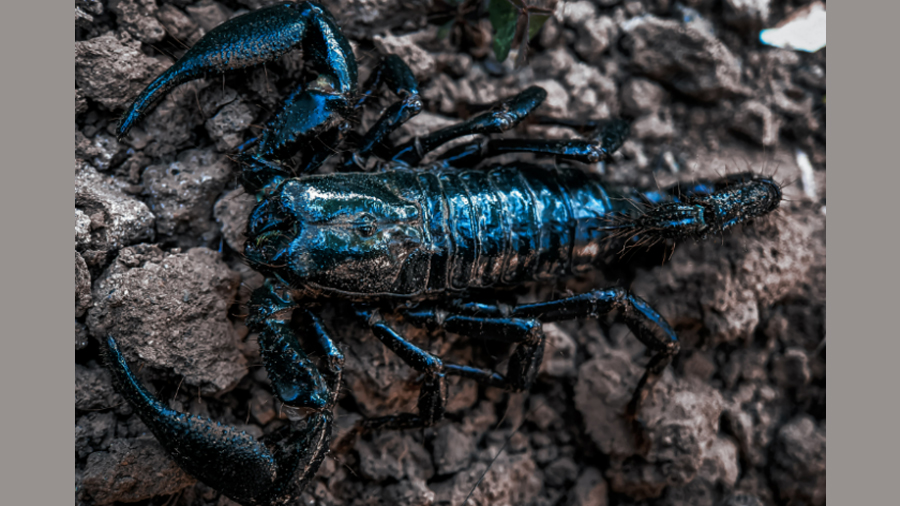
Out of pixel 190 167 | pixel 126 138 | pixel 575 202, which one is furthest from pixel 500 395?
pixel 126 138

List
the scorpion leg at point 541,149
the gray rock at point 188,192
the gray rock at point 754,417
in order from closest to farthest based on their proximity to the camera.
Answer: the gray rock at point 188,192 < the scorpion leg at point 541,149 < the gray rock at point 754,417

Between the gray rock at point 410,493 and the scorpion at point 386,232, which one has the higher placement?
the scorpion at point 386,232

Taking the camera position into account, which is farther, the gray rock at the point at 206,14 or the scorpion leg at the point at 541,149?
the scorpion leg at the point at 541,149

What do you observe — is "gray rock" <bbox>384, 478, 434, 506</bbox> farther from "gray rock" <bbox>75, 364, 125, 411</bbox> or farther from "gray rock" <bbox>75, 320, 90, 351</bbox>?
"gray rock" <bbox>75, 320, 90, 351</bbox>

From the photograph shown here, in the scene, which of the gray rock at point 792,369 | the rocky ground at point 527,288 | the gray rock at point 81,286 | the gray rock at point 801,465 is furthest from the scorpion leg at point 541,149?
the gray rock at point 801,465

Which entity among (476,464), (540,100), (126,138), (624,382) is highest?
(540,100)

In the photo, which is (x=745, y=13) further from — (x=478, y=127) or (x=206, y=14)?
(x=206, y=14)

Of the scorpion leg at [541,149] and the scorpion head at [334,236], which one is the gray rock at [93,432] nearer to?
the scorpion head at [334,236]

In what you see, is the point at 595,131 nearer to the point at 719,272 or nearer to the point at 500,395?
the point at 719,272
